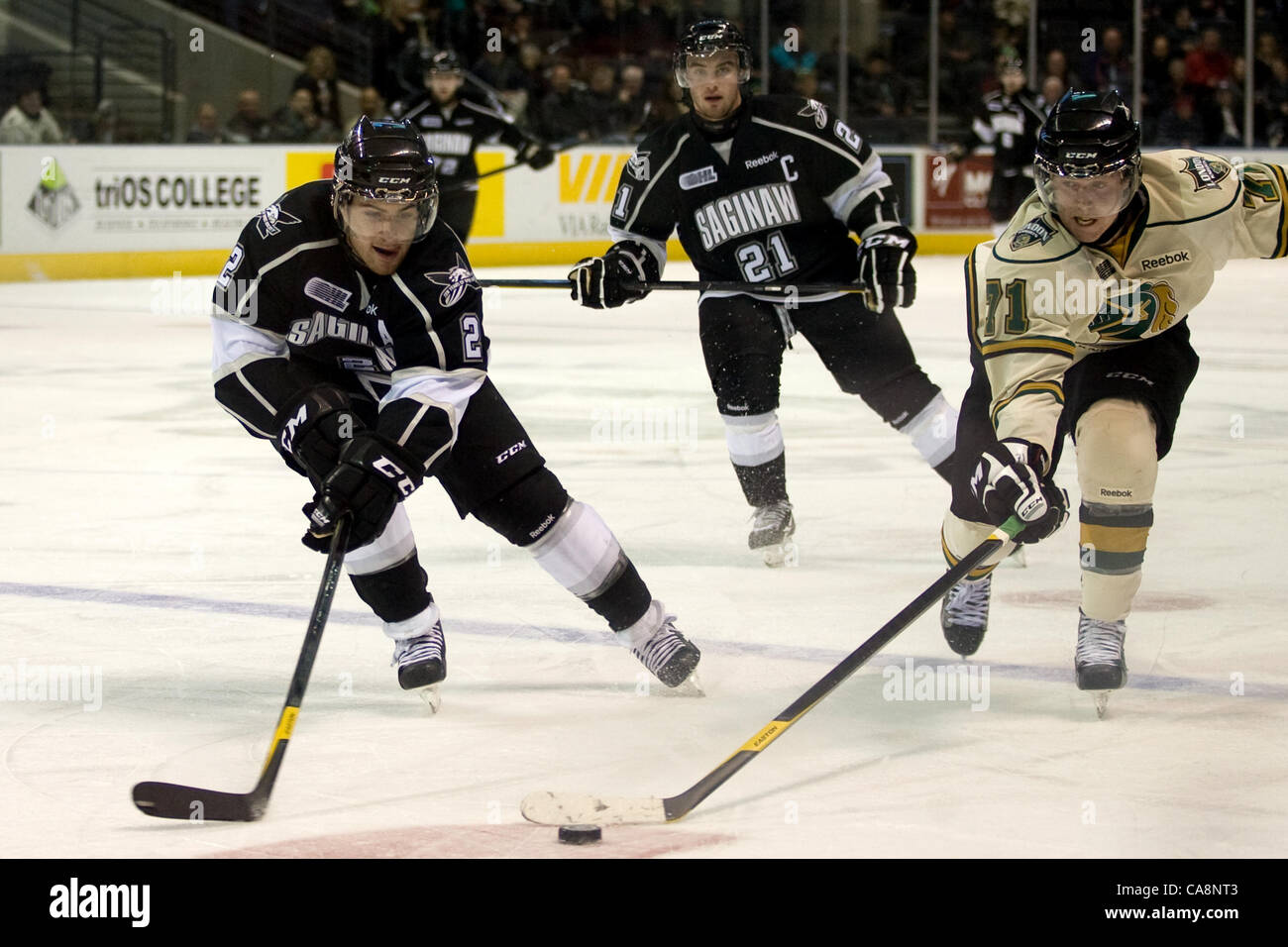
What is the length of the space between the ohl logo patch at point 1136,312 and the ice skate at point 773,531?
130cm

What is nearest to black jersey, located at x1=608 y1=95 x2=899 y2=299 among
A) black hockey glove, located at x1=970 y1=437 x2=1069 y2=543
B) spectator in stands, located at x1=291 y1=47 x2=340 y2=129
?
black hockey glove, located at x1=970 y1=437 x2=1069 y2=543

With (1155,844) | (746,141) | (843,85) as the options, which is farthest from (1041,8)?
(1155,844)

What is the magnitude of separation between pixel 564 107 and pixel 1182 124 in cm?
450

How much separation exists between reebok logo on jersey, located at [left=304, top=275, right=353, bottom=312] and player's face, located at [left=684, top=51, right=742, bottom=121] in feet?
5.09

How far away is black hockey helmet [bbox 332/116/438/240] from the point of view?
107 inches

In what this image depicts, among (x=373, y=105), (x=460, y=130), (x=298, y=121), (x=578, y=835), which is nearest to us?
(x=578, y=835)

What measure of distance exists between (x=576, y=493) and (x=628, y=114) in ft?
A: 26.6

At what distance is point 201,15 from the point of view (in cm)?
1133

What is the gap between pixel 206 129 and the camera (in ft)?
35.5

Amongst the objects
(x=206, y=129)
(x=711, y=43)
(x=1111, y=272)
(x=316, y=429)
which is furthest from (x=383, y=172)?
(x=206, y=129)

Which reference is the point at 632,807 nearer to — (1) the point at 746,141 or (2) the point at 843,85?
(1) the point at 746,141

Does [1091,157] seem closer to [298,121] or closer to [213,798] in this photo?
[213,798]

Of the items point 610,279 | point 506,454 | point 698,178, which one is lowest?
point 506,454

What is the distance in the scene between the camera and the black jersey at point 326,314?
2.83 m
